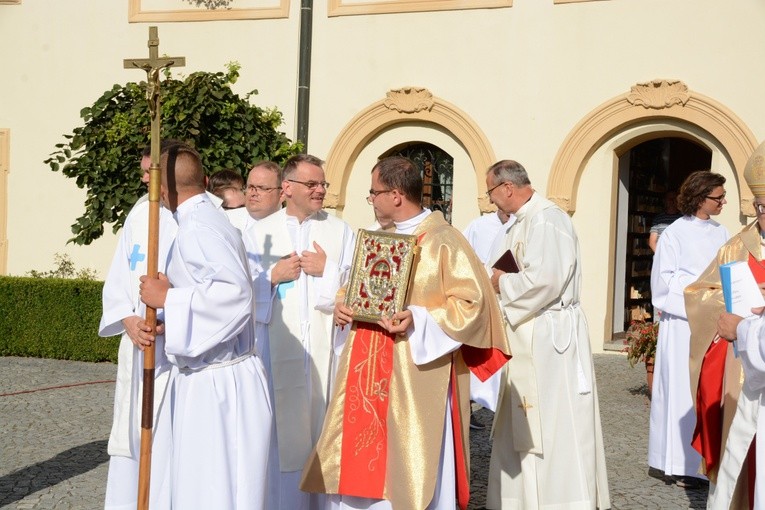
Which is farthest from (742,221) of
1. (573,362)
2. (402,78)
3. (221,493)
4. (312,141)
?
(221,493)

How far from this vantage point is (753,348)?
4.42 meters

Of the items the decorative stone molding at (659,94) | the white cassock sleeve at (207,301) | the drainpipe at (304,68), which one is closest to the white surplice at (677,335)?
the white cassock sleeve at (207,301)

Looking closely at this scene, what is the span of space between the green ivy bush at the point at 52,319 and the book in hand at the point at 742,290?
353 inches

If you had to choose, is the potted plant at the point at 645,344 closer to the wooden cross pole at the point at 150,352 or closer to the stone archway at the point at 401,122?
the stone archway at the point at 401,122

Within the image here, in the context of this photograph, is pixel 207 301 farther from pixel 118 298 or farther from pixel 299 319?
pixel 299 319

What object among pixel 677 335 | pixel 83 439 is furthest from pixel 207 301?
pixel 83 439

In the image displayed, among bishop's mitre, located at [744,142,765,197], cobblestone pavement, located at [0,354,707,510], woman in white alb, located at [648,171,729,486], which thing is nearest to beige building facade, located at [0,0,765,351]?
cobblestone pavement, located at [0,354,707,510]

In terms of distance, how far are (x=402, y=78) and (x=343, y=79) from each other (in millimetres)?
826

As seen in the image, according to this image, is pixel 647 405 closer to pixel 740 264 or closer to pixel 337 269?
pixel 337 269

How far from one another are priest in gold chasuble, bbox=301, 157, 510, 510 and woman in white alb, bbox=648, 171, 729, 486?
257cm

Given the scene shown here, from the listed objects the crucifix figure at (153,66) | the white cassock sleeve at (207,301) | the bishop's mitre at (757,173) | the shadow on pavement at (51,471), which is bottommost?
the shadow on pavement at (51,471)

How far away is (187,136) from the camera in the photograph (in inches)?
383

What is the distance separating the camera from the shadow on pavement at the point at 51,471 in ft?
21.8

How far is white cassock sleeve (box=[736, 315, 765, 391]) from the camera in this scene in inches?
172
